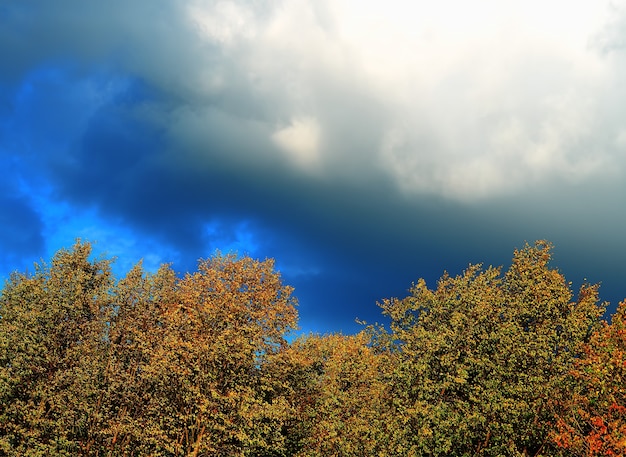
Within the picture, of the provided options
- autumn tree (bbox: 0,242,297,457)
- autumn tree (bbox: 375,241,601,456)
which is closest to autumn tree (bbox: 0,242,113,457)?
autumn tree (bbox: 0,242,297,457)

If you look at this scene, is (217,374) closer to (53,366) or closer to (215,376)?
(215,376)

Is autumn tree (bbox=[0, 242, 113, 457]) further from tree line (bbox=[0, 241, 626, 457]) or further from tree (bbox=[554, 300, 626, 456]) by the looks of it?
tree (bbox=[554, 300, 626, 456])

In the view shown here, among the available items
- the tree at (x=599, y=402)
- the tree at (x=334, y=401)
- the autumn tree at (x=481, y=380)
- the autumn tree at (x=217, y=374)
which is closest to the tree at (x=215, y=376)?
the autumn tree at (x=217, y=374)

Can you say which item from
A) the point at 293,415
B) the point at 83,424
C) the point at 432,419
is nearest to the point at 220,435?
the point at 293,415

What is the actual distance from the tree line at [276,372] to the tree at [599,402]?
151mm

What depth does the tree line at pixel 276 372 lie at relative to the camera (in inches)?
1262

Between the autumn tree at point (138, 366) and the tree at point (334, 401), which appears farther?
the autumn tree at point (138, 366)

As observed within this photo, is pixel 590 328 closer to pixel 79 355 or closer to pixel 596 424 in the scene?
pixel 596 424

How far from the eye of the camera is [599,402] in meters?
28.9

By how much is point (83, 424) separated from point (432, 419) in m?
27.4

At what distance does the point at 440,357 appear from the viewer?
34188 millimetres

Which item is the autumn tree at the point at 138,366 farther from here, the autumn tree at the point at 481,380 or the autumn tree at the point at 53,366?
the autumn tree at the point at 481,380

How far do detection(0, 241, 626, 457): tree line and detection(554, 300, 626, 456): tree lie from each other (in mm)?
151

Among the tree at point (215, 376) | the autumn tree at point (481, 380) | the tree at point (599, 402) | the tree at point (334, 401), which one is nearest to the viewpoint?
the tree at point (599, 402)
